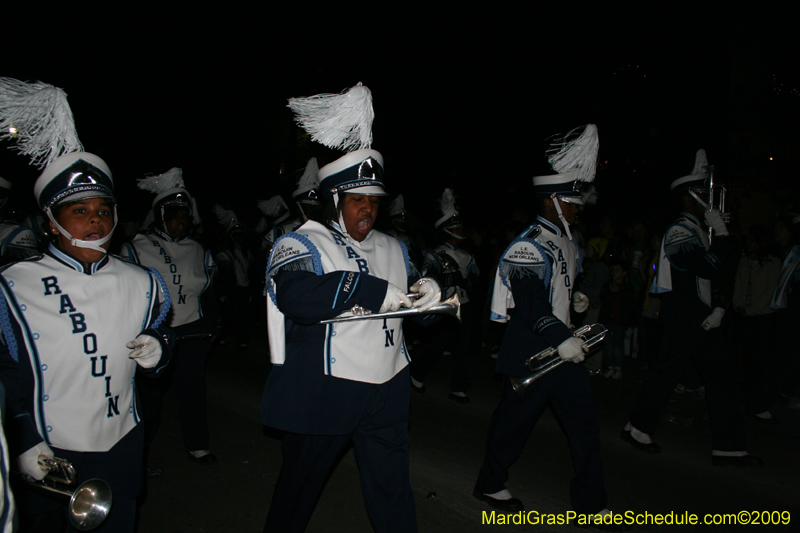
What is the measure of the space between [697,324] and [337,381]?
11.3 ft

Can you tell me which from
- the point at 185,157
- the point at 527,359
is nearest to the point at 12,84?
the point at 527,359

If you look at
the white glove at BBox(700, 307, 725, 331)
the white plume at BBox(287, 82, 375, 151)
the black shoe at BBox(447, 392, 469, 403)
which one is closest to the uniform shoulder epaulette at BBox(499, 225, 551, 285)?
the white plume at BBox(287, 82, 375, 151)

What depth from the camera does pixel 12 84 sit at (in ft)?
8.84

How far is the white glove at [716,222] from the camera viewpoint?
4844mm

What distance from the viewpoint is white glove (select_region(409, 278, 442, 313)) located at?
263cm

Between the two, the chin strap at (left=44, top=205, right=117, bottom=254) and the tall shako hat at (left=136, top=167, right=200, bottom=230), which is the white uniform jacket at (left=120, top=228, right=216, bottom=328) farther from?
the chin strap at (left=44, top=205, right=117, bottom=254)

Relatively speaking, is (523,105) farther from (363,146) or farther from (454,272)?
(363,146)

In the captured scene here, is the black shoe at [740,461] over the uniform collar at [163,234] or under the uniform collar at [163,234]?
under

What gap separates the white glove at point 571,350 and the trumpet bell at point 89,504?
247 cm

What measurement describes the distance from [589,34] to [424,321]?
31.2 ft

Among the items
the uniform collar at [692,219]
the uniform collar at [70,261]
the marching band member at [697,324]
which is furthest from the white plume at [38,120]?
the uniform collar at [692,219]

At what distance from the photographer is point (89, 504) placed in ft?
6.92

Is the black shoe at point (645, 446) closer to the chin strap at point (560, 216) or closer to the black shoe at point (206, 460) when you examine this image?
the chin strap at point (560, 216)

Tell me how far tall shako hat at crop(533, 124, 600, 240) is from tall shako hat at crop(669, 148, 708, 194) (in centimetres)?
142
